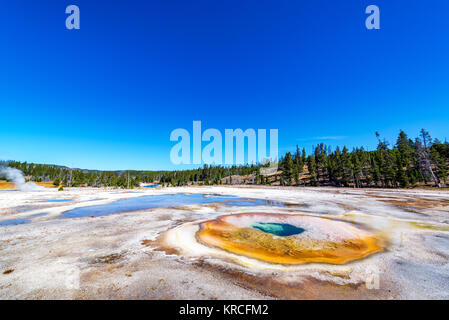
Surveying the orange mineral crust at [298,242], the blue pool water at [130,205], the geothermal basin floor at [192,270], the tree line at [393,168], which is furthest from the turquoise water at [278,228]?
the tree line at [393,168]

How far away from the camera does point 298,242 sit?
8.87 metres

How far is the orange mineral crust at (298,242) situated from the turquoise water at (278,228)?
1.18 ft

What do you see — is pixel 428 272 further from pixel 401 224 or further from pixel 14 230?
pixel 14 230

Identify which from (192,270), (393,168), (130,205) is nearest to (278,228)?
(192,270)

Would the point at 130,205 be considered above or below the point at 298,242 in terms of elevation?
below

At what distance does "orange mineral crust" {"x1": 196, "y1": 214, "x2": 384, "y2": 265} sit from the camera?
7047 mm

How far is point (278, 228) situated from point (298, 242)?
302 cm

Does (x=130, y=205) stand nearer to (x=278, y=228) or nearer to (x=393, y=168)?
(x=278, y=228)

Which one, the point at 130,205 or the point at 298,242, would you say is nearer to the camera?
the point at 298,242

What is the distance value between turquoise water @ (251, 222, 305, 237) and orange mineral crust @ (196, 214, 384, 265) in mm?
359

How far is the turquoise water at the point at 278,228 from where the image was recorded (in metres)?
10.7

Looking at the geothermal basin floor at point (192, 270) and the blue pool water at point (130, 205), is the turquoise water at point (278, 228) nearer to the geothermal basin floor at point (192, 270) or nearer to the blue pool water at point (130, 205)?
the geothermal basin floor at point (192, 270)
